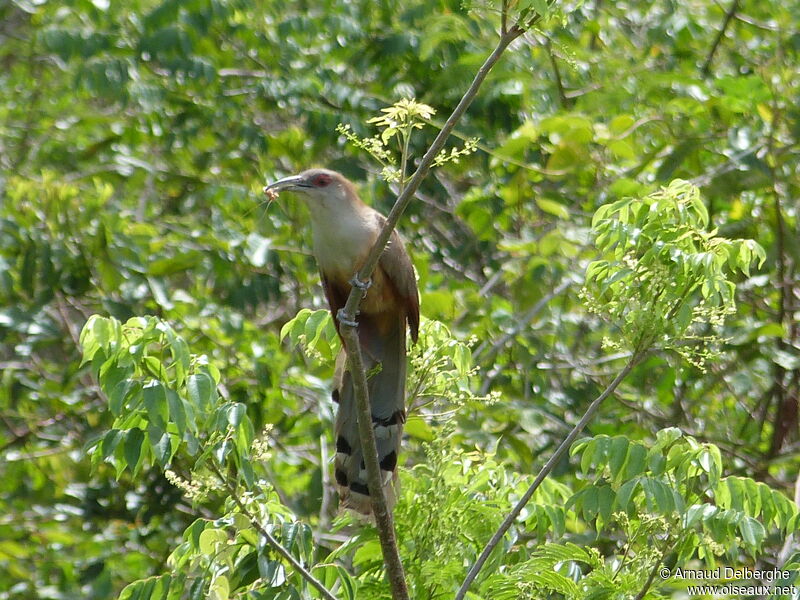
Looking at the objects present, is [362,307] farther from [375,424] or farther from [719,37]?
[719,37]

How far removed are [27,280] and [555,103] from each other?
9.69 ft

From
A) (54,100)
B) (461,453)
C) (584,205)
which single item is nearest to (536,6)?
(461,453)

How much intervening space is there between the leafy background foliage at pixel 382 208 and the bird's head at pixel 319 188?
12.2 inches

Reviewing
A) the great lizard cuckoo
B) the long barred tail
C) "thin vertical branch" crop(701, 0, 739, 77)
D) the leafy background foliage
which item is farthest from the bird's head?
"thin vertical branch" crop(701, 0, 739, 77)

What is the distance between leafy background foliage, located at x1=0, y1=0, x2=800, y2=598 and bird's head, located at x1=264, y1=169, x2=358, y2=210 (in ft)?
1.01

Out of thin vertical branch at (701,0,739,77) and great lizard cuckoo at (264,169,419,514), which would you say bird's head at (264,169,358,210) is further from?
thin vertical branch at (701,0,739,77)

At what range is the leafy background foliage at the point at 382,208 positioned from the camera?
511 cm

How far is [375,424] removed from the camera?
3729mm

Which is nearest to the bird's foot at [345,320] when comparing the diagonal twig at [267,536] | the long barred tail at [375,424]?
the long barred tail at [375,424]

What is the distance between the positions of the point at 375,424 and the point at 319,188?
873 millimetres

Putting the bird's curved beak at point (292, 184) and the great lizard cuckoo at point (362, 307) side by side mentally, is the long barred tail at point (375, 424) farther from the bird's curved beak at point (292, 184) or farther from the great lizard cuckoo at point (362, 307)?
the bird's curved beak at point (292, 184)

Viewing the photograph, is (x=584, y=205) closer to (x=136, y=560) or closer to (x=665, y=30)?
(x=665, y=30)

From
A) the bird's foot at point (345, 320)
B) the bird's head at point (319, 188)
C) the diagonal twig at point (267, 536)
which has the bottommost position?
the diagonal twig at point (267, 536)

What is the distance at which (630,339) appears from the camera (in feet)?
9.68
